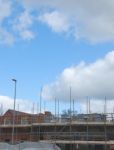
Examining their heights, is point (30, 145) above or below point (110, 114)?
below

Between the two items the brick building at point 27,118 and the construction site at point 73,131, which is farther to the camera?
the brick building at point 27,118

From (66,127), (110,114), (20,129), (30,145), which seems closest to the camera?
(30,145)

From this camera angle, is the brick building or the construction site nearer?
the construction site

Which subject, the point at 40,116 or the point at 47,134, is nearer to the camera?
the point at 47,134

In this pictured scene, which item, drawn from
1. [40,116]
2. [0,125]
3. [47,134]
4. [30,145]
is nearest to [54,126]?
[47,134]

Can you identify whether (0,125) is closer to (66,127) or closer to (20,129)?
(20,129)

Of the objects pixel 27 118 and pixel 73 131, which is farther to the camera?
pixel 27 118

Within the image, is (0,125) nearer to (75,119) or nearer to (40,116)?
(40,116)

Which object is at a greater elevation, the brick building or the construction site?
the brick building

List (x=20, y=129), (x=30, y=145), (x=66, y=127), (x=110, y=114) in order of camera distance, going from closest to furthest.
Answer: (x=30, y=145)
(x=110, y=114)
(x=66, y=127)
(x=20, y=129)

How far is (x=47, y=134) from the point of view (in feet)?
187

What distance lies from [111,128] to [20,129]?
14.9 metres

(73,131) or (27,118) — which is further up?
(27,118)

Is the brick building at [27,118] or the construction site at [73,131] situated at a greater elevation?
the brick building at [27,118]
